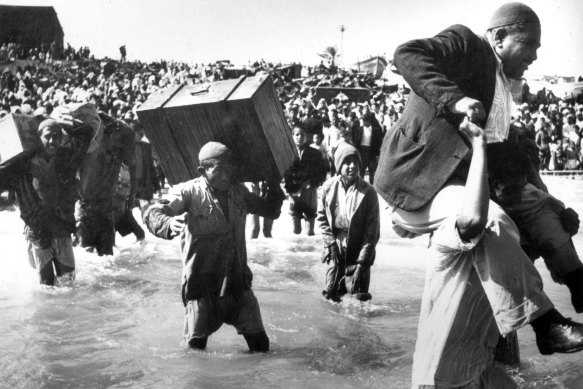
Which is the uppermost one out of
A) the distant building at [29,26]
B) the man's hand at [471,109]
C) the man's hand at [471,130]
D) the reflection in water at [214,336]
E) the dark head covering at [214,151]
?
the distant building at [29,26]

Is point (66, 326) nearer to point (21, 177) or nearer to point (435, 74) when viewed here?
point (21, 177)

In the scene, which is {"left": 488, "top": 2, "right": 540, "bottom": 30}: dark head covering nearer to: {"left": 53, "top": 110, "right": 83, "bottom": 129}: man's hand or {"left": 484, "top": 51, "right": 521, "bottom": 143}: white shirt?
{"left": 484, "top": 51, "right": 521, "bottom": 143}: white shirt

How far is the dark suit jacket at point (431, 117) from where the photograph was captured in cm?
312

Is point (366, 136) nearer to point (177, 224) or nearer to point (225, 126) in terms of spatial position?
point (225, 126)

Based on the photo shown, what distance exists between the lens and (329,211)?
7312 millimetres

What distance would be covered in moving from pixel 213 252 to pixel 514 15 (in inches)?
108

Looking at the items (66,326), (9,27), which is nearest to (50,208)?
(66,326)

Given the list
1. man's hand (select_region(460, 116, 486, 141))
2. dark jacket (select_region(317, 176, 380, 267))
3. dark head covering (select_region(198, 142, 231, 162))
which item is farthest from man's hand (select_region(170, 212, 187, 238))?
dark jacket (select_region(317, 176, 380, 267))

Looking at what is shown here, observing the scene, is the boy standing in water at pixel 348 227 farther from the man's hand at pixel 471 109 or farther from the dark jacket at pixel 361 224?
the man's hand at pixel 471 109

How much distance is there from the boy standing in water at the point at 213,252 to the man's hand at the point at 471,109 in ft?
7.91

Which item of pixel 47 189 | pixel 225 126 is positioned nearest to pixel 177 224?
pixel 225 126

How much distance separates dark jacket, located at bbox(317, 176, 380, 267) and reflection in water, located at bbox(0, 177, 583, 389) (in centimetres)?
53

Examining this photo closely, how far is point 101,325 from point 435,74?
15.7 ft

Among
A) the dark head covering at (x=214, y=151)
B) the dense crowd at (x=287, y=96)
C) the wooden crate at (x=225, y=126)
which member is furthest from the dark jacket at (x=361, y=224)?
the dense crowd at (x=287, y=96)
